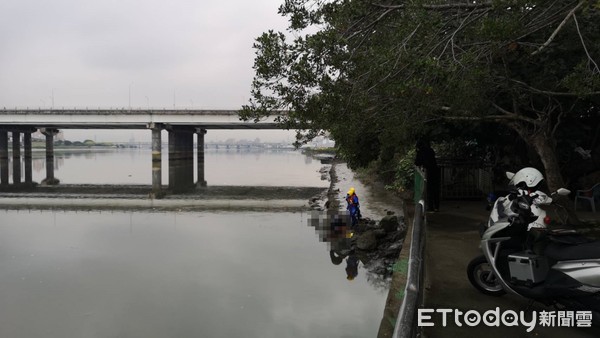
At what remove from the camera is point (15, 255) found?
36.8 feet

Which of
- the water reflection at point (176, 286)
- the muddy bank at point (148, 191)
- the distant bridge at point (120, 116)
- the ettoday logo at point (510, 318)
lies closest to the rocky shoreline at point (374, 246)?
the water reflection at point (176, 286)

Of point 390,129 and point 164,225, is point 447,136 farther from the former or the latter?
point 164,225

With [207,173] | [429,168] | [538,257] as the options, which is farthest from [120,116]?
[538,257]

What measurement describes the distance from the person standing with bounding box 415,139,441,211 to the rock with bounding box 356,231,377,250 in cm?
169

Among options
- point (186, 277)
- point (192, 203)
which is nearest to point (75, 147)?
point (192, 203)

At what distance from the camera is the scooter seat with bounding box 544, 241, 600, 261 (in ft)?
12.6

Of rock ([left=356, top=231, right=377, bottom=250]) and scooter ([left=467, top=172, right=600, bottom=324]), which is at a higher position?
scooter ([left=467, top=172, right=600, bottom=324])

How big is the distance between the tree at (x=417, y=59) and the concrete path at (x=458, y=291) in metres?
2.15

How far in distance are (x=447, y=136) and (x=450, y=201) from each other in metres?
2.03

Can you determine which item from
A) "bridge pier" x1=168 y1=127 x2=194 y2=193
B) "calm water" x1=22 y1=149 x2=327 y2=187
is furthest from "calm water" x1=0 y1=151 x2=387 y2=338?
"bridge pier" x1=168 y1=127 x2=194 y2=193

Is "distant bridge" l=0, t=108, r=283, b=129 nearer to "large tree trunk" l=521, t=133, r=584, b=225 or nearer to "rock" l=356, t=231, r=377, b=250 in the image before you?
"rock" l=356, t=231, r=377, b=250

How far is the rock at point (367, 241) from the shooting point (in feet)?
36.1

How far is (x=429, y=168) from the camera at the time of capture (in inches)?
405

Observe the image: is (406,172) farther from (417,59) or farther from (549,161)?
(417,59)
